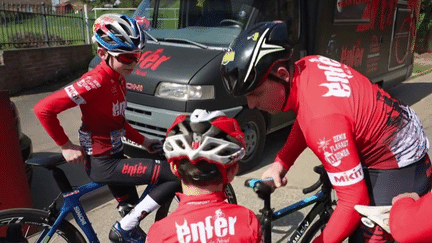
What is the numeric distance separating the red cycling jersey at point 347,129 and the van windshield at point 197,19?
3.23 meters

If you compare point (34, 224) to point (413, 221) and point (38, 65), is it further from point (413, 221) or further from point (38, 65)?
point (38, 65)

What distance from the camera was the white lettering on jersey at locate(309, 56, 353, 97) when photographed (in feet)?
5.67

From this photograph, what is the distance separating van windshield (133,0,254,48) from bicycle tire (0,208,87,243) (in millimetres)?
3000

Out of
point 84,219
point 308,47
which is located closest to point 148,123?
point 84,219

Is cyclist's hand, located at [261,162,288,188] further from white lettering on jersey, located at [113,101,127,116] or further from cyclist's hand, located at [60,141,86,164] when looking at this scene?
cyclist's hand, located at [60,141,86,164]

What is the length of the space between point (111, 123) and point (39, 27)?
10.0 m

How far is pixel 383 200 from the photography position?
79.4 inches

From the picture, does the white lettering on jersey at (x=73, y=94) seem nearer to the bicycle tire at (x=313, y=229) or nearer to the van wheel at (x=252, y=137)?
the bicycle tire at (x=313, y=229)

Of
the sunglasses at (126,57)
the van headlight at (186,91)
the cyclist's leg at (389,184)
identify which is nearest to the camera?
the cyclist's leg at (389,184)

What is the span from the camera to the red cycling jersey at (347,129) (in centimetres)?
160

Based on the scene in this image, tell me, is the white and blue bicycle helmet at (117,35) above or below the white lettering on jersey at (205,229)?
above

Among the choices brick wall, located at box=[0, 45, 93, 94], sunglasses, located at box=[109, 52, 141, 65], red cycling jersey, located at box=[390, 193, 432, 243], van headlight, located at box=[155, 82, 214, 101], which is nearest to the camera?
red cycling jersey, located at box=[390, 193, 432, 243]

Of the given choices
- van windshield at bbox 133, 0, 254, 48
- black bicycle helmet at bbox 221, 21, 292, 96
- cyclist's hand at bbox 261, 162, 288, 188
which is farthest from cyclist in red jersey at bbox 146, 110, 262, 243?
van windshield at bbox 133, 0, 254, 48

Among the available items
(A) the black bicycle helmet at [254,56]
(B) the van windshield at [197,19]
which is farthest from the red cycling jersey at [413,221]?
(B) the van windshield at [197,19]
